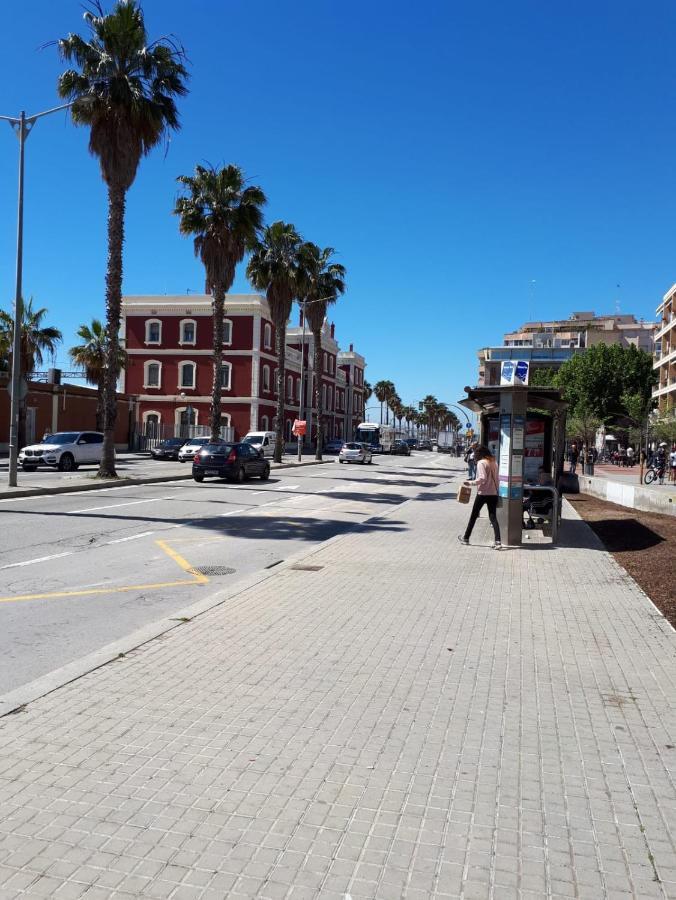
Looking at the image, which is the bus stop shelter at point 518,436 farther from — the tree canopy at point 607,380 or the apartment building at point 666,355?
the tree canopy at point 607,380

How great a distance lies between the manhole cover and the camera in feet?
32.9

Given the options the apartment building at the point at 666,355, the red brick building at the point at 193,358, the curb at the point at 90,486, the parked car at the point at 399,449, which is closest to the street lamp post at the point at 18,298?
the curb at the point at 90,486

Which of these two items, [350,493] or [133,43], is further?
[350,493]

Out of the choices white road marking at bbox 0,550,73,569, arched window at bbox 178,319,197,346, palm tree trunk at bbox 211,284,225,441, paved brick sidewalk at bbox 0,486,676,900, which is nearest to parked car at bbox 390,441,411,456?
arched window at bbox 178,319,197,346

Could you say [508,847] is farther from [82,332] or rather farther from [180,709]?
[82,332]

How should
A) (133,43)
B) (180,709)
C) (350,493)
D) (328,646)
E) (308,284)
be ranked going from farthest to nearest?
(308,284) < (350,493) < (133,43) < (328,646) < (180,709)

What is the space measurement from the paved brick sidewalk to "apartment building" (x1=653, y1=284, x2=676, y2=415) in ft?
203

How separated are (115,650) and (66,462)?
28.0 metres

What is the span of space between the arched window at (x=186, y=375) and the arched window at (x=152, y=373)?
69.2 inches

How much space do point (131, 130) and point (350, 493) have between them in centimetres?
1331

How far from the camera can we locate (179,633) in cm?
648

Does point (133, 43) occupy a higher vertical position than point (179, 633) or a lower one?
higher

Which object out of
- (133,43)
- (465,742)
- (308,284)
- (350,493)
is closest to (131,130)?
(133,43)

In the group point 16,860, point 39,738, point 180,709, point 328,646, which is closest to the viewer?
point 16,860
